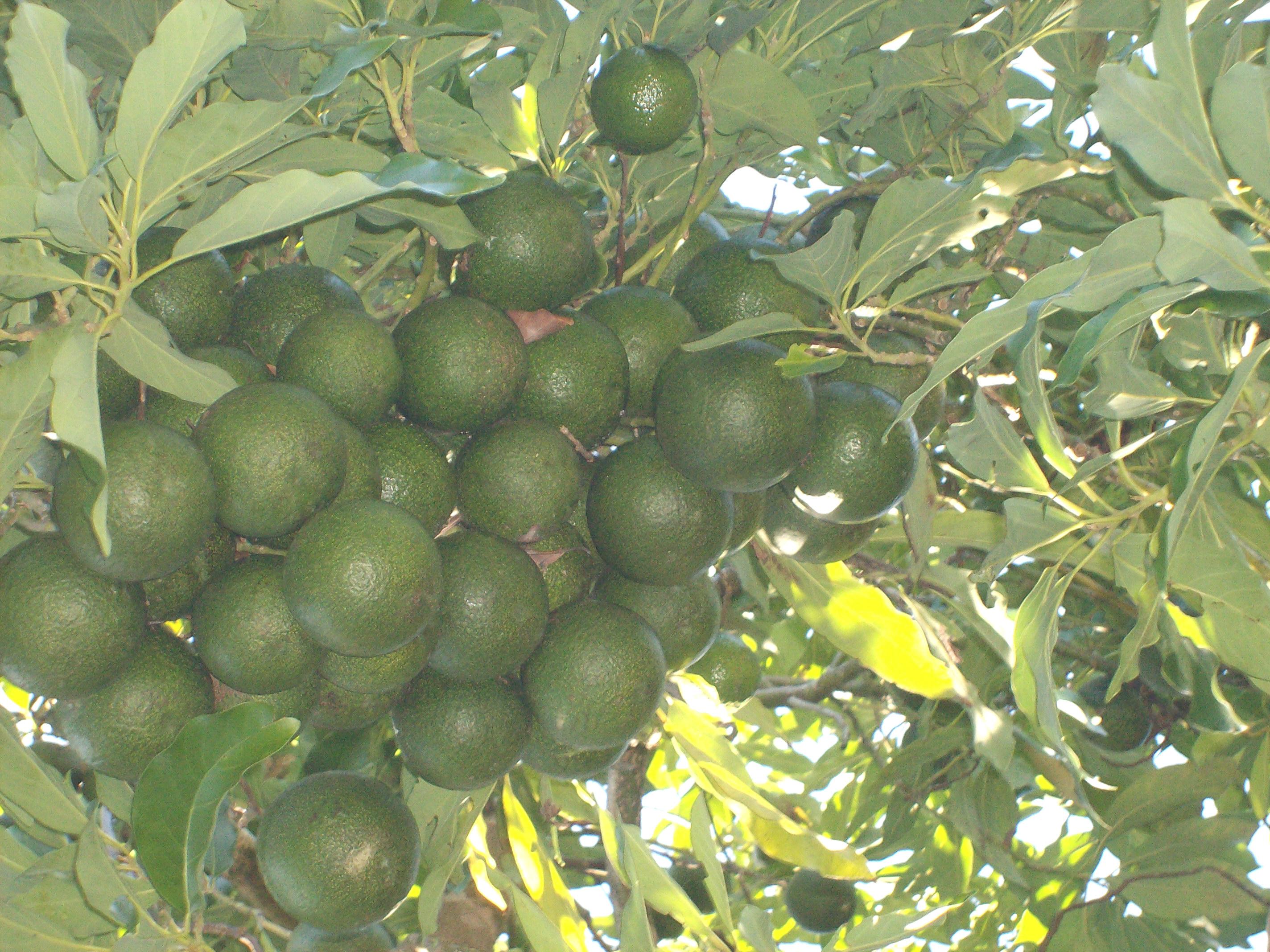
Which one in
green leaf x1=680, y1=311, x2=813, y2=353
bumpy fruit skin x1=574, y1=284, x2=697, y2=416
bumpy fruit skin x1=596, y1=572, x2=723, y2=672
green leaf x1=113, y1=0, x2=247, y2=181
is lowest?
bumpy fruit skin x1=596, y1=572, x2=723, y2=672

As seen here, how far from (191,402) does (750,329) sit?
0.59 metres

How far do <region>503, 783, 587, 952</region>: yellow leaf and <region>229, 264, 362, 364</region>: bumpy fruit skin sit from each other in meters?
0.84

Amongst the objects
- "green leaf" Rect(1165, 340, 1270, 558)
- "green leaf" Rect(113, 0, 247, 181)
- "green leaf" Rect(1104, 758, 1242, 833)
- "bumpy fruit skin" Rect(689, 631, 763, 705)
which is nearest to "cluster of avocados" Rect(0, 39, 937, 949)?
"green leaf" Rect(113, 0, 247, 181)

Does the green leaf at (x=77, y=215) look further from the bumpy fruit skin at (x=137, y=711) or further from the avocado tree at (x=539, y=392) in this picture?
the bumpy fruit skin at (x=137, y=711)

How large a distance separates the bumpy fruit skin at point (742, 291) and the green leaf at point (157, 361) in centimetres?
55

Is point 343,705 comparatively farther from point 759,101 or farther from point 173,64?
point 759,101

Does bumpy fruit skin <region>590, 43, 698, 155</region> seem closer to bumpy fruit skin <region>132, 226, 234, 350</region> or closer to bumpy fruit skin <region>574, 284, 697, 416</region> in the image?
bumpy fruit skin <region>574, 284, 697, 416</region>

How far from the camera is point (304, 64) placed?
1348 mm

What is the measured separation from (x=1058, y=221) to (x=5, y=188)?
1.39 m

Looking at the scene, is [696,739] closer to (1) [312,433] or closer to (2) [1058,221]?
(1) [312,433]

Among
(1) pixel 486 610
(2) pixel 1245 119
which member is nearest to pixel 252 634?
(1) pixel 486 610

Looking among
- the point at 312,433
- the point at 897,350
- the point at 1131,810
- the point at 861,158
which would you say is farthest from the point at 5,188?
the point at 1131,810

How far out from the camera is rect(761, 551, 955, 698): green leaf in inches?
59.9

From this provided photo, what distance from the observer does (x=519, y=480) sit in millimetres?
1170
